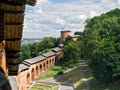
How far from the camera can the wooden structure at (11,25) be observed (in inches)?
169

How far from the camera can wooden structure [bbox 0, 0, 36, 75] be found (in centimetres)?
430

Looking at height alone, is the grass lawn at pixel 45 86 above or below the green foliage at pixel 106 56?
below

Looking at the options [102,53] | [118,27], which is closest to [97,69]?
[102,53]

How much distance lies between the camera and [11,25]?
4.97m

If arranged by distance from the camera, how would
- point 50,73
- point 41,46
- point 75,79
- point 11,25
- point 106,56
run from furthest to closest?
1. point 41,46
2. point 50,73
3. point 75,79
4. point 106,56
5. point 11,25

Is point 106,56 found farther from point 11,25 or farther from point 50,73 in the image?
point 11,25

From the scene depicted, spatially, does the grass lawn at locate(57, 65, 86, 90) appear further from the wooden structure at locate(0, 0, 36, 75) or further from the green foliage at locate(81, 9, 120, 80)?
the wooden structure at locate(0, 0, 36, 75)

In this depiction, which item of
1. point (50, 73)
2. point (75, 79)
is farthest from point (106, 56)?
point (50, 73)

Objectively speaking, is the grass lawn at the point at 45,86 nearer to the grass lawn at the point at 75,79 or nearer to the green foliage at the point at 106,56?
the grass lawn at the point at 75,79

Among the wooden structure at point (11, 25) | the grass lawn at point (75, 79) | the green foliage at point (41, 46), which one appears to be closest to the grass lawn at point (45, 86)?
the grass lawn at point (75, 79)

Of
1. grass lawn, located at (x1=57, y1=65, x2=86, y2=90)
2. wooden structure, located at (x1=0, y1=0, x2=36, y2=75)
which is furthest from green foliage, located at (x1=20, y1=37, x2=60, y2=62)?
wooden structure, located at (x1=0, y1=0, x2=36, y2=75)

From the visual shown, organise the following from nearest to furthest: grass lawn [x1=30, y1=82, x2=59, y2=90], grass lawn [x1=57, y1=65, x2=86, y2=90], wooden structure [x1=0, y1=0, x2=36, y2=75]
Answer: wooden structure [x1=0, y1=0, x2=36, y2=75], grass lawn [x1=57, y1=65, x2=86, y2=90], grass lawn [x1=30, y1=82, x2=59, y2=90]

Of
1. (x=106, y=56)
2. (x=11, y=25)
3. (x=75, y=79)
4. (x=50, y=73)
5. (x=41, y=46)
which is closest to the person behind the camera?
(x=11, y=25)

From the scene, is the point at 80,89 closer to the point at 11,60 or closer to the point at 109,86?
the point at 109,86
